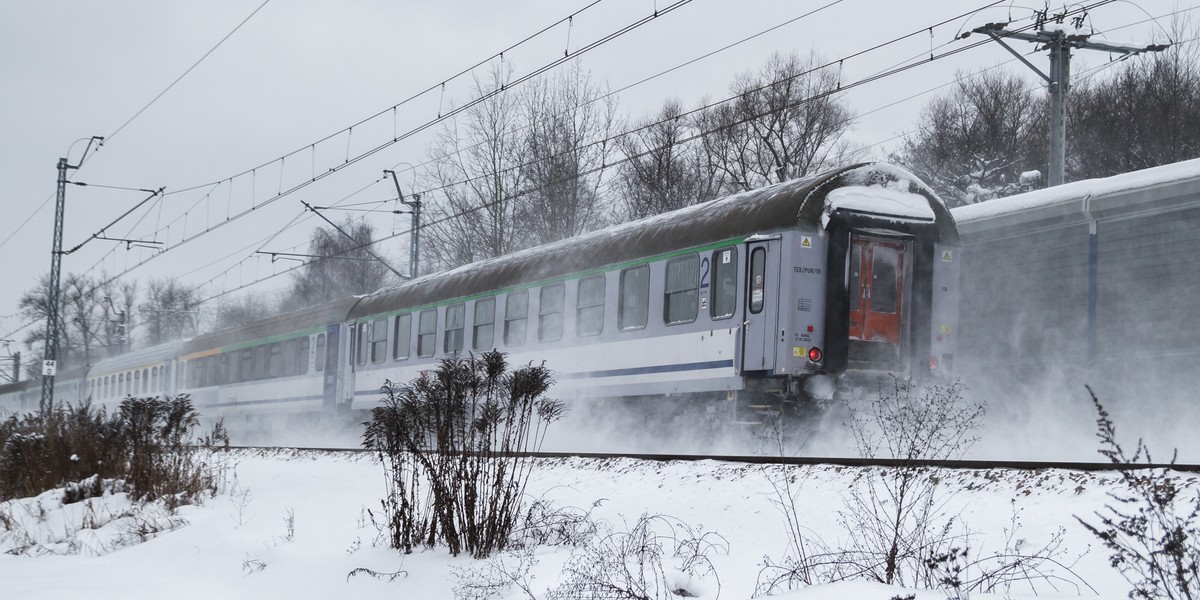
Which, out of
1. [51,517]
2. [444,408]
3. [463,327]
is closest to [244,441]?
[463,327]

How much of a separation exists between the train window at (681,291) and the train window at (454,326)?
17.0 ft

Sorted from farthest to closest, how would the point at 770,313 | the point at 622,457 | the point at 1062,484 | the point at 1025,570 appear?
the point at 770,313 < the point at 622,457 < the point at 1062,484 < the point at 1025,570

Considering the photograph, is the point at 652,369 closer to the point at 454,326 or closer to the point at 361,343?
the point at 454,326

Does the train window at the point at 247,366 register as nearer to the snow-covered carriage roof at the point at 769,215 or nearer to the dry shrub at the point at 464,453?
the snow-covered carriage roof at the point at 769,215

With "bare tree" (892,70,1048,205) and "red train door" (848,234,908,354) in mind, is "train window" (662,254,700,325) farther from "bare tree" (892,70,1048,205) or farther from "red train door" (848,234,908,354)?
"bare tree" (892,70,1048,205)

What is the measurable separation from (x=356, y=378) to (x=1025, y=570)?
682 inches

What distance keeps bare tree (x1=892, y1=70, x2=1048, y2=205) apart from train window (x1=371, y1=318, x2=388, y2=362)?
23.5 m

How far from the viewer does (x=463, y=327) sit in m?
17.8

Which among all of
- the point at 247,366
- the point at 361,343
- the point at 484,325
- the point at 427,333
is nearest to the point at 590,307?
the point at 484,325

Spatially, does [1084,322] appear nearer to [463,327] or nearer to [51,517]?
[463,327]

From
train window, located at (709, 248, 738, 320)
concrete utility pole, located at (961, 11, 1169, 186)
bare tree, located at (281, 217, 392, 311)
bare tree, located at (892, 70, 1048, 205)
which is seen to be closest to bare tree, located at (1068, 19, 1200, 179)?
bare tree, located at (892, 70, 1048, 205)

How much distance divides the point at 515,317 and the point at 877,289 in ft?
18.5

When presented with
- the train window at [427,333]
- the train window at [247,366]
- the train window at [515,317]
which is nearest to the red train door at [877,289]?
the train window at [515,317]

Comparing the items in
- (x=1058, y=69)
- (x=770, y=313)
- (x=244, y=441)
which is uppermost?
(x=1058, y=69)
